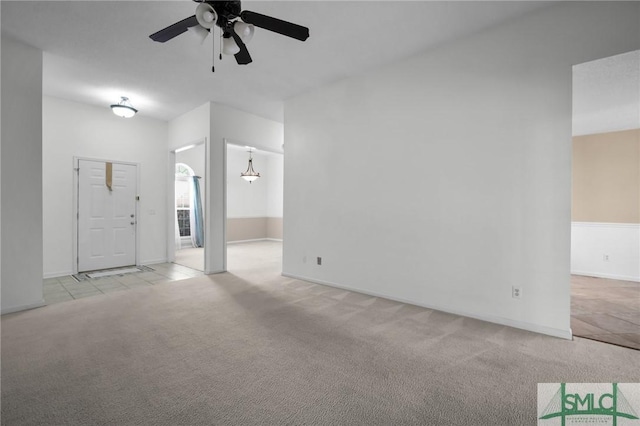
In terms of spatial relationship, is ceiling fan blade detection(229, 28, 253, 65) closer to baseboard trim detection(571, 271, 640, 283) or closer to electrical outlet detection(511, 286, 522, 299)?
electrical outlet detection(511, 286, 522, 299)

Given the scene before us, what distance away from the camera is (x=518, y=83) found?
9.67 feet

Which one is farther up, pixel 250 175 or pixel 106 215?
pixel 250 175

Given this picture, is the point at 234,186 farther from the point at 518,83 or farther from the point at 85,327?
the point at 518,83

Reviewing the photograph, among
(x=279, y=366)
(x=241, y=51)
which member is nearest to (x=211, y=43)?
(x=241, y=51)

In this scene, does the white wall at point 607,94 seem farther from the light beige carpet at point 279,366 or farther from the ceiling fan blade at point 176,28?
the ceiling fan blade at point 176,28

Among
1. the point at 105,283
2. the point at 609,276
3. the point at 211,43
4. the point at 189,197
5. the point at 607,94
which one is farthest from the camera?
the point at 189,197

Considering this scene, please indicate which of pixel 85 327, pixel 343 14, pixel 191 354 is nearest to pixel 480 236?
pixel 343 14

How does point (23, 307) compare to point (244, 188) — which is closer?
point (23, 307)

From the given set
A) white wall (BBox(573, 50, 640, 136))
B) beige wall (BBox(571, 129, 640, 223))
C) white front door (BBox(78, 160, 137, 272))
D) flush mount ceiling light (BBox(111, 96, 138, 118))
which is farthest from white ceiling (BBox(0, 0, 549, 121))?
beige wall (BBox(571, 129, 640, 223))

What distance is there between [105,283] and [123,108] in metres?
2.86

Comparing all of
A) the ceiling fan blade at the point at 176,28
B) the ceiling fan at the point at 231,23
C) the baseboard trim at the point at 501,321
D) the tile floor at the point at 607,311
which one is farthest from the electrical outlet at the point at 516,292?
the ceiling fan blade at the point at 176,28

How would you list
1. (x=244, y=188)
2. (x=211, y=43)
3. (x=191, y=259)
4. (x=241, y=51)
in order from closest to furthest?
(x=241, y=51)
(x=211, y=43)
(x=191, y=259)
(x=244, y=188)

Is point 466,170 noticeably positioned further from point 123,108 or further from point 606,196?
point 123,108

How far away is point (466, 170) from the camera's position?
3256 millimetres
